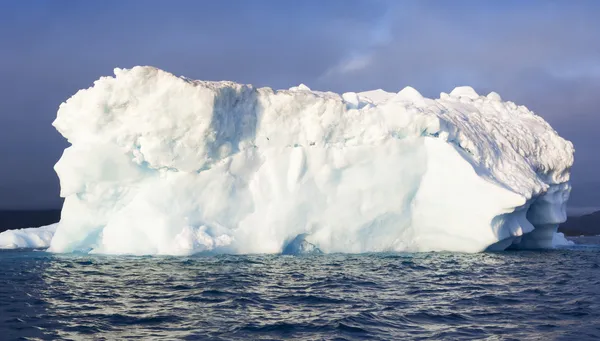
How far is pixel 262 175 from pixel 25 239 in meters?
16.3

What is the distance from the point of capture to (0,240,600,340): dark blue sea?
22.5 ft

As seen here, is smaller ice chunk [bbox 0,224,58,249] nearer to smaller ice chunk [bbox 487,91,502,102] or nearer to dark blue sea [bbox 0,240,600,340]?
dark blue sea [bbox 0,240,600,340]

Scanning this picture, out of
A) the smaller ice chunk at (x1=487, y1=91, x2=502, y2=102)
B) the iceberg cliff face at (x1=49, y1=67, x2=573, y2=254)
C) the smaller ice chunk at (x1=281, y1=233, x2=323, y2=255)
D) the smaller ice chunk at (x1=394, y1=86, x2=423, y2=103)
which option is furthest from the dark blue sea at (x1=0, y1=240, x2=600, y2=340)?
the smaller ice chunk at (x1=487, y1=91, x2=502, y2=102)

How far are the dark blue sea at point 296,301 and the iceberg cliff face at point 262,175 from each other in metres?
3.53

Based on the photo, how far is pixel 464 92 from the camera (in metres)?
28.1

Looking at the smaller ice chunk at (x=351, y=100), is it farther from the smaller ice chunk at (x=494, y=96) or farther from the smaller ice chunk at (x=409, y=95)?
the smaller ice chunk at (x=494, y=96)

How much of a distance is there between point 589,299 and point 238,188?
11.5 m

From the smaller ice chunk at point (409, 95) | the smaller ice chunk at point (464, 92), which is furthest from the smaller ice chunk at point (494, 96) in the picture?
the smaller ice chunk at point (409, 95)

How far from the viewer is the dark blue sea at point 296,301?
270 inches

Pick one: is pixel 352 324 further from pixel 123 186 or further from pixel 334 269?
pixel 123 186

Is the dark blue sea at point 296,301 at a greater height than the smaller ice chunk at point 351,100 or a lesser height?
lesser

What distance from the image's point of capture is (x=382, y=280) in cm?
1130

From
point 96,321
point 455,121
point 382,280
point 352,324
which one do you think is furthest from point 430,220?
point 96,321

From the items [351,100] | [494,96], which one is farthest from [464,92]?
[351,100]
